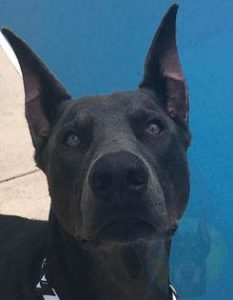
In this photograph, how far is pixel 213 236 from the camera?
184 inches

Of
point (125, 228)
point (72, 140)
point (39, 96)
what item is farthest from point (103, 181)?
point (39, 96)

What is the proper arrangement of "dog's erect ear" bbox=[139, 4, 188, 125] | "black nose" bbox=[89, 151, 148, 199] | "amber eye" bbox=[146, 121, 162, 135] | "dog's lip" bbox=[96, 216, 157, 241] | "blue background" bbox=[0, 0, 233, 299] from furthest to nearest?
"blue background" bbox=[0, 0, 233, 299] < "dog's erect ear" bbox=[139, 4, 188, 125] < "amber eye" bbox=[146, 121, 162, 135] < "dog's lip" bbox=[96, 216, 157, 241] < "black nose" bbox=[89, 151, 148, 199]

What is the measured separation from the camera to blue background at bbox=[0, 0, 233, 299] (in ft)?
15.6

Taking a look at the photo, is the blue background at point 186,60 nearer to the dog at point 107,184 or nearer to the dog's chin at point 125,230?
the dog at point 107,184

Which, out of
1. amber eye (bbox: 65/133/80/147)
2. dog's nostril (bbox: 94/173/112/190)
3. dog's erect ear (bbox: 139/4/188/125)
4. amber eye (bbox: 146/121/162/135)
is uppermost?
dog's erect ear (bbox: 139/4/188/125)

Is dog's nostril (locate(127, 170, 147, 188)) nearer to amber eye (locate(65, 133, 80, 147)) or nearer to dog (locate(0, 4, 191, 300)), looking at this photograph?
dog (locate(0, 4, 191, 300))

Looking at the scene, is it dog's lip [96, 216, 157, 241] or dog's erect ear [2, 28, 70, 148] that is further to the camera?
dog's erect ear [2, 28, 70, 148]

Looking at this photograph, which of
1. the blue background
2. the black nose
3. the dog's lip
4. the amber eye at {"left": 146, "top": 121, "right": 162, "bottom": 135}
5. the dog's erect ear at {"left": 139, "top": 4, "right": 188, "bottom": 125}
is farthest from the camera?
the blue background

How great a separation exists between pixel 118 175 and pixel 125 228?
0.25 meters

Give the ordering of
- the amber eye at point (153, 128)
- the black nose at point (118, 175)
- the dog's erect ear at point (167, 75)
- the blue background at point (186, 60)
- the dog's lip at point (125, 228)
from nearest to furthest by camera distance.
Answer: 1. the black nose at point (118, 175)
2. the dog's lip at point (125, 228)
3. the amber eye at point (153, 128)
4. the dog's erect ear at point (167, 75)
5. the blue background at point (186, 60)

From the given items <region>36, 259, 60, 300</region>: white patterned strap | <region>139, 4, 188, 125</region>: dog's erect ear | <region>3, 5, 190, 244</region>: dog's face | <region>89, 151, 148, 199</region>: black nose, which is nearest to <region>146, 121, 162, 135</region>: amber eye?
<region>3, 5, 190, 244</region>: dog's face

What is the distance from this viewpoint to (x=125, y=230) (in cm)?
260

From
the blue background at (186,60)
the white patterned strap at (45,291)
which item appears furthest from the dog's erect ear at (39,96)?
the blue background at (186,60)

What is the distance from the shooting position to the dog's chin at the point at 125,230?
2.59m
